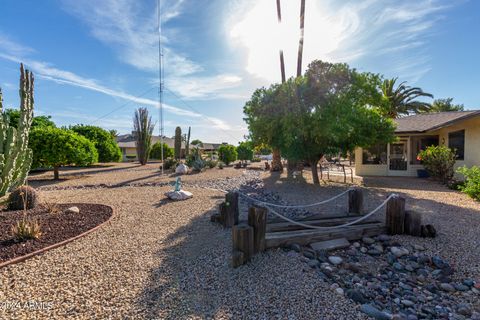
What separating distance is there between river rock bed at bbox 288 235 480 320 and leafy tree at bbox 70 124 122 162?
22785 mm

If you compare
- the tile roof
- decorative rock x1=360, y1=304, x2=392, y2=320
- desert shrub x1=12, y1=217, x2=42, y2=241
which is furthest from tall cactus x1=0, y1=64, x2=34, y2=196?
the tile roof

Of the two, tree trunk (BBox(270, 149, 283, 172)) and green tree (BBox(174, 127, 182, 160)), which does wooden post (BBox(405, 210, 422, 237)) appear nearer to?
tree trunk (BBox(270, 149, 283, 172))

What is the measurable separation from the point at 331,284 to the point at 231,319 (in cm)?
139

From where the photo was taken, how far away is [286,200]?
7.50 meters

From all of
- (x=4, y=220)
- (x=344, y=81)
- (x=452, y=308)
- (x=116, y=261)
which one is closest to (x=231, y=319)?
(x=116, y=261)

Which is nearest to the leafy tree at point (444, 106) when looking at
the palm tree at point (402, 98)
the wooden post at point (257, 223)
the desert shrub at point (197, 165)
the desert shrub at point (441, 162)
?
the palm tree at point (402, 98)

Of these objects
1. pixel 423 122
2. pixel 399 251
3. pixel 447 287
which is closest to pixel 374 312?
pixel 447 287

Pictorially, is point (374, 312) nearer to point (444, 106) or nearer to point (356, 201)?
point (356, 201)

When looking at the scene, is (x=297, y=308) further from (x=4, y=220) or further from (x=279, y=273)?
(x=4, y=220)

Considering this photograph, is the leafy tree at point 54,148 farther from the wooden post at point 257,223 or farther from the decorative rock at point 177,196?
the wooden post at point 257,223

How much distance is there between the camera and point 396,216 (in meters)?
4.57

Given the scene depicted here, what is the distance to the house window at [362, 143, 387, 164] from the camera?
1455 centimetres

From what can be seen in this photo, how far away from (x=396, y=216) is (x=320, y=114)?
462cm

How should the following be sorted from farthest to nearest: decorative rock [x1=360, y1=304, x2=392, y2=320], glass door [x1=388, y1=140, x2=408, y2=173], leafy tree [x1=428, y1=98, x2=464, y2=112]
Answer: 1. leafy tree [x1=428, y1=98, x2=464, y2=112]
2. glass door [x1=388, y1=140, x2=408, y2=173]
3. decorative rock [x1=360, y1=304, x2=392, y2=320]
